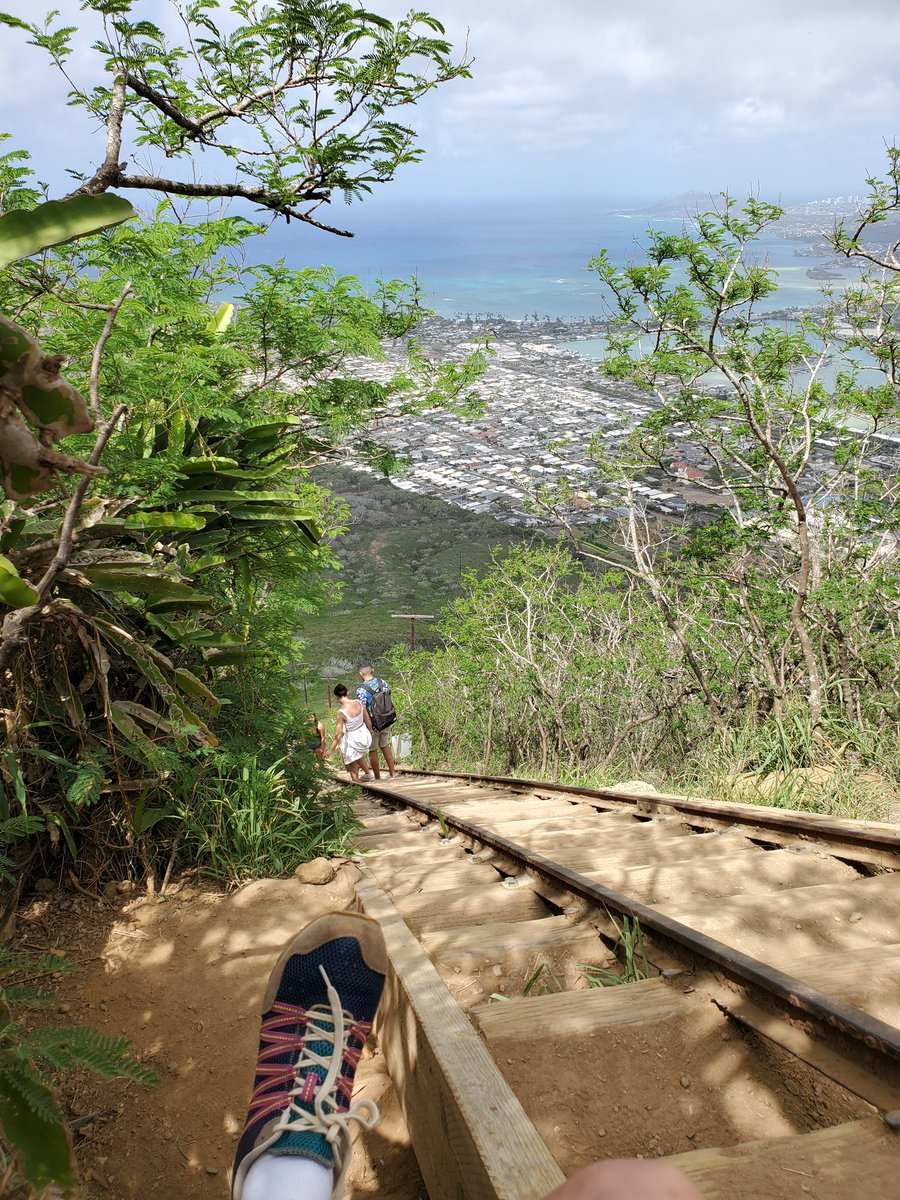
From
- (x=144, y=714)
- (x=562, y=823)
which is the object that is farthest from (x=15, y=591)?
(x=562, y=823)

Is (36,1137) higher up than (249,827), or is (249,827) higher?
(36,1137)

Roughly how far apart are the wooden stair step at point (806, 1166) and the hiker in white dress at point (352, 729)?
6814 mm

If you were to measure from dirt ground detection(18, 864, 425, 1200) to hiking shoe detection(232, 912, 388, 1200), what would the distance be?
30cm

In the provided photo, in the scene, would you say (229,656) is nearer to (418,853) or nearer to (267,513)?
(267,513)

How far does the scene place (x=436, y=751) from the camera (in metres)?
21.6

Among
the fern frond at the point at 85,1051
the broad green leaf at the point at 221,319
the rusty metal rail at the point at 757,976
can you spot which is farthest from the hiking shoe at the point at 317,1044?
the broad green leaf at the point at 221,319

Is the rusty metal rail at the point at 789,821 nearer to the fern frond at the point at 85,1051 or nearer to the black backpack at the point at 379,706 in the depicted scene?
the fern frond at the point at 85,1051

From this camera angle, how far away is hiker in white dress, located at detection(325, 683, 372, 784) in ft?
26.5

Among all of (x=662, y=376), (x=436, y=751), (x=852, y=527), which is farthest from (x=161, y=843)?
(x=436, y=751)

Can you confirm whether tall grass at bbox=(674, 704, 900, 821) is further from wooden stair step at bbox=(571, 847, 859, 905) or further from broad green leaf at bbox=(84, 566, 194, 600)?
broad green leaf at bbox=(84, 566, 194, 600)

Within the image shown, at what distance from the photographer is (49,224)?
5.03 ft

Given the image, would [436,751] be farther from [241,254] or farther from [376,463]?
[241,254]

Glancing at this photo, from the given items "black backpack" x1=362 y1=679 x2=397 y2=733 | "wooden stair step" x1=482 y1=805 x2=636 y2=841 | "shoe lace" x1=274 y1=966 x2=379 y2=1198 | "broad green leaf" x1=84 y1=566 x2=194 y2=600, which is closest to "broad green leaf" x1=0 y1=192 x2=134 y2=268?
"broad green leaf" x1=84 y1=566 x2=194 y2=600

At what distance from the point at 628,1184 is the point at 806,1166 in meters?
0.57
